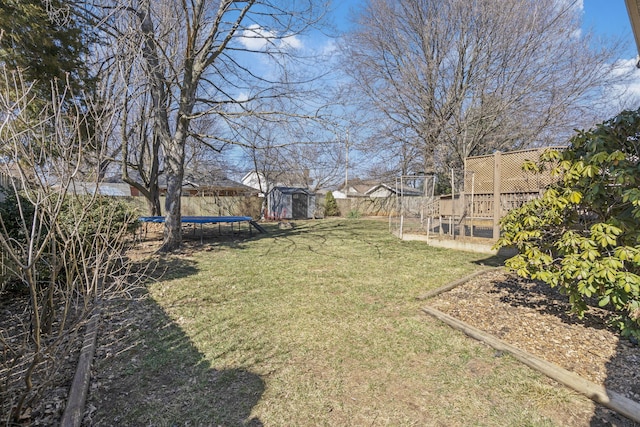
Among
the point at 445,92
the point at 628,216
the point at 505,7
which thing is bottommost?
the point at 628,216

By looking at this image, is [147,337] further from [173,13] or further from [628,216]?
[173,13]

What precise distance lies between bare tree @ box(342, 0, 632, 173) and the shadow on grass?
523 inches

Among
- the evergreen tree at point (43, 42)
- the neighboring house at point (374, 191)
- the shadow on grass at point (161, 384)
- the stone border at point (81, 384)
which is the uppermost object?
the evergreen tree at point (43, 42)

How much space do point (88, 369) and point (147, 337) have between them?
27.7 inches

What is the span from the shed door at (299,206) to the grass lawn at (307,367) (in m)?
16.0

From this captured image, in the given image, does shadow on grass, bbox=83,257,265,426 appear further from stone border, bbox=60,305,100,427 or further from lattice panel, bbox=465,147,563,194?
lattice panel, bbox=465,147,563,194

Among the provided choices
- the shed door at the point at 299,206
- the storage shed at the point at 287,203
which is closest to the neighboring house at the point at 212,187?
the storage shed at the point at 287,203

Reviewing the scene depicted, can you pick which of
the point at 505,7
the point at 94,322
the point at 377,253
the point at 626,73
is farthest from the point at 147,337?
the point at 626,73

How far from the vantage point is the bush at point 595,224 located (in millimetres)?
2518

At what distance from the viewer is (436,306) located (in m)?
3.95

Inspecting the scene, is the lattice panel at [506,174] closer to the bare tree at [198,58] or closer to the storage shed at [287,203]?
the bare tree at [198,58]

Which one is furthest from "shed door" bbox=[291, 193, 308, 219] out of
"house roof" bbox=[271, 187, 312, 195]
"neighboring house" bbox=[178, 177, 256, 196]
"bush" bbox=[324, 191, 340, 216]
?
"neighboring house" bbox=[178, 177, 256, 196]

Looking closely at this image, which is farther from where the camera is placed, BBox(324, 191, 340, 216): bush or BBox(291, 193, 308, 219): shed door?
BBox(324, 191, 340, 216): bush

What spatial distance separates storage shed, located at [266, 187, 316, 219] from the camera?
20500mm
